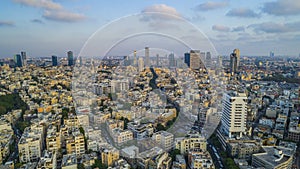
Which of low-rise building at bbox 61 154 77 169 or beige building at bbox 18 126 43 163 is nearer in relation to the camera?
low-rise building at bbox 61 154 77 169

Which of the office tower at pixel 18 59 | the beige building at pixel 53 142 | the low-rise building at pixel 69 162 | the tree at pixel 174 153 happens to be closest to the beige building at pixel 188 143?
the tree at pixel 174 153

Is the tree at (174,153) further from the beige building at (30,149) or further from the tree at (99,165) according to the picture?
the beige building at (30,149)

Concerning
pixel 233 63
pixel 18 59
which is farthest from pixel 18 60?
pixel 233 63

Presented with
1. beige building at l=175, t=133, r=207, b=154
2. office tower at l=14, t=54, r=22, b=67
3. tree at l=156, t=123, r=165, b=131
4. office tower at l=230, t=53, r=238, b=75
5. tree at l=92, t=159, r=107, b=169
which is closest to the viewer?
tree at l=92, t=159, r=107, b=169

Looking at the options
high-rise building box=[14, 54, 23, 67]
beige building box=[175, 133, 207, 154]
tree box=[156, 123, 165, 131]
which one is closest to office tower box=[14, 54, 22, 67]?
high-rise building box=[14, 54, 23, 67]

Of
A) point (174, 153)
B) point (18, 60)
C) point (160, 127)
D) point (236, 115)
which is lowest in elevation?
point (174, 153)

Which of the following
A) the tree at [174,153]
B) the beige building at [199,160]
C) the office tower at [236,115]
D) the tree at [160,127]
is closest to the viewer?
the beige building at [199,160]

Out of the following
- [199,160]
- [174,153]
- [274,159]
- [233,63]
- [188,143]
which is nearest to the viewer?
[199,160]

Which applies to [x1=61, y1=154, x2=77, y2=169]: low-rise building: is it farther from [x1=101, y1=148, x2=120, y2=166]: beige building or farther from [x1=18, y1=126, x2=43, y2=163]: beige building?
[x1=18, y1=126, x2=43, y2=163]: beige building

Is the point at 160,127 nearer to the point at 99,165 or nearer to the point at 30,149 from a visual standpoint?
the point at 99,165

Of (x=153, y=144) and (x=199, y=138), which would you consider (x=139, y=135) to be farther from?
(x=199, y=138)

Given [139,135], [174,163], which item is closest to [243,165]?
[174,163]

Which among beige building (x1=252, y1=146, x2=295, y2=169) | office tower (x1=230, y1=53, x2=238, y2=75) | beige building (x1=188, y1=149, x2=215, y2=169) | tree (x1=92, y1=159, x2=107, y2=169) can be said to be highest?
office tower (x1=230, y1=53, x2=238, y2=75)
